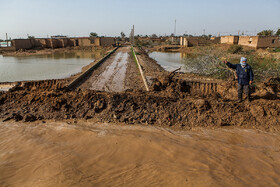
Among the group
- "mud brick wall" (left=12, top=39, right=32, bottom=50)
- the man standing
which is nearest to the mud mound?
the man standing

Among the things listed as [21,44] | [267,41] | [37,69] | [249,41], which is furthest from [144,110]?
[21,44]

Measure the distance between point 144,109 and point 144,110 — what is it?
43 millimetres

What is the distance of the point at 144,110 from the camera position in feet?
19.1

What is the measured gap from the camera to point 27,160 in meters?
4.04

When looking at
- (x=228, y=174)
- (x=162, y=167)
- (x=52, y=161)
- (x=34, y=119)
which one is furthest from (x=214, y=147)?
(x=34, y=119)

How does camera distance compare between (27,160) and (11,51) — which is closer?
(27,160)

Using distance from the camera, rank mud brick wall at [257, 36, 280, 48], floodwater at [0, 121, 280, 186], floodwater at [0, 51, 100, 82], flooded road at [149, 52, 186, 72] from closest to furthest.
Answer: floodwater at [0, 121, 280, 186], floodwater at [0, 51, 100, 82], flooded road at [149, 52, 186, 72], mud brick wall at [257, 36, 280, 48]

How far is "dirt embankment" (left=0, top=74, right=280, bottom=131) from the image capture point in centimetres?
555

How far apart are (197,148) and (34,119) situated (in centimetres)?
495

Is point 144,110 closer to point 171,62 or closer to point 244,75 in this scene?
point 244,75

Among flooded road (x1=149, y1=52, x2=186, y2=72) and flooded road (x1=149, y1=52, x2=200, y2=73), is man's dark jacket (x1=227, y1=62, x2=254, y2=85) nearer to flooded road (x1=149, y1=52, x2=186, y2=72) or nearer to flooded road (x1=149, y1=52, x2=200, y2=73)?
flooded road (x1=149, y1=52, x2=200, y2=73)

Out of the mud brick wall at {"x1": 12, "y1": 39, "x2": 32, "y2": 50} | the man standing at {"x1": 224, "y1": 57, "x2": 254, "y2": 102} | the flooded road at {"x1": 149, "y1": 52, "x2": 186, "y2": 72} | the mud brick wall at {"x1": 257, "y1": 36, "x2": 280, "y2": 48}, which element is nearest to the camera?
the man standing at {"x1": 224, "y1": 57, "x2": 254, "y2": 102}

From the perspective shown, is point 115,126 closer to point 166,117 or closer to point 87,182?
point 166,117

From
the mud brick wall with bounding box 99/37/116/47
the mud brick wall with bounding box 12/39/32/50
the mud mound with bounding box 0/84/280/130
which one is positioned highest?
the mud brick wall with bounding box 99/37/116/47
